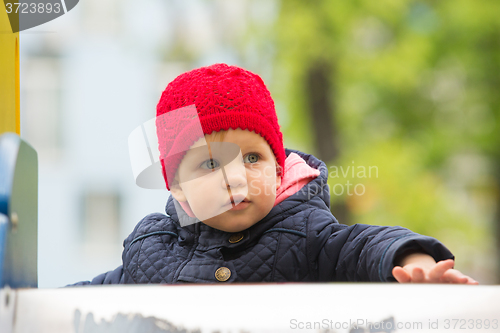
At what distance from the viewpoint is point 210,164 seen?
3.11 ft

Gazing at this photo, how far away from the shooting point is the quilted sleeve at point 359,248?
663 millimetres

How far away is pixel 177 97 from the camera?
1.03 meters

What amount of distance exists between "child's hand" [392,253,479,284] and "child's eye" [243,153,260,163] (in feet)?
1.36

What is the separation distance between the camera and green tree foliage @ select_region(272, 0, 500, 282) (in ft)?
10.6

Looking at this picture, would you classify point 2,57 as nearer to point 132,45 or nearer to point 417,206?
point 417,206

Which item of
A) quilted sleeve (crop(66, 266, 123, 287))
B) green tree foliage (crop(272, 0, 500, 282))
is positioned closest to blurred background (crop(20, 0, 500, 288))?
green tree foliage (crop(272, 0, 500, 282))

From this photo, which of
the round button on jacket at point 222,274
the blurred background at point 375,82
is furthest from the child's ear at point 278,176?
the blurred background at point 375,82

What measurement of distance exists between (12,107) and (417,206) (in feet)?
9.64

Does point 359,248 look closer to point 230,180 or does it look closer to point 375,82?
point 230,180

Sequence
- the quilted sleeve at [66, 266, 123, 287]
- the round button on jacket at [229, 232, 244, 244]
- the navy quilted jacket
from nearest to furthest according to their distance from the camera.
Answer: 1. the navy quilted jacket
2. the round button on jacket at [229, 232, 244, 244]
3. the quilted sleeve at [66, 266, 123, 287]

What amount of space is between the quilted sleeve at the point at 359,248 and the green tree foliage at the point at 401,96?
2.18 m

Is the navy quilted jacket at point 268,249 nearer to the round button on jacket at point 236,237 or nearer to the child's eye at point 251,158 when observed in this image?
the round button on jacket at point 236,237

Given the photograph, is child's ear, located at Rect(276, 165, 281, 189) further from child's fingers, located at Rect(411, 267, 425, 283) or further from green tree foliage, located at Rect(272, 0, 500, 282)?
green tree foliage, located at Rect(272, 0, 500, 282)

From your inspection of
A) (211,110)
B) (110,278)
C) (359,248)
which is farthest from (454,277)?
(110,278)
